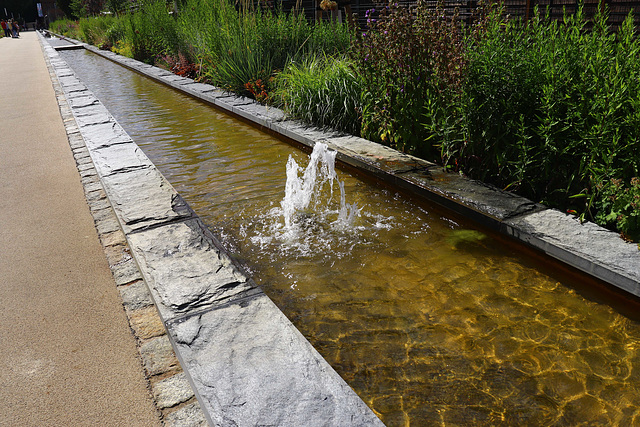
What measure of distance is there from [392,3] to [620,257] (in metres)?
2.95

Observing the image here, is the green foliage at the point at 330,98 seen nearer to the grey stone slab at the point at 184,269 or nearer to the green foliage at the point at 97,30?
the grey stone slab at the point at 184,269

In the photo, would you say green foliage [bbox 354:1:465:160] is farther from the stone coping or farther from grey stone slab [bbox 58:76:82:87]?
grey stone slab [bbox 58:76:82:87]

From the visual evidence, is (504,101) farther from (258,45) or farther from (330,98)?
(258,45)

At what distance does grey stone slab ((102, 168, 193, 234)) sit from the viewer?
126 inches

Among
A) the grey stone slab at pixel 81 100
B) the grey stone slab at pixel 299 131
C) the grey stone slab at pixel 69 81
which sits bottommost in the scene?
the grey stone slab at pixel 299 131

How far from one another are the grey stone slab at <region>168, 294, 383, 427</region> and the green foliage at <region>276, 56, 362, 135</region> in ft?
11.2

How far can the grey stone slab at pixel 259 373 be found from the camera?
161cm

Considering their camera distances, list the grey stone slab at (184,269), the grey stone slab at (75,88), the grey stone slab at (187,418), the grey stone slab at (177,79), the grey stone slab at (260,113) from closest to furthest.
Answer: the grey stone slab at (187,418) → the grey stone slab at (184,269) → the grey stone slab at (260,113) → the grey stone slab at (75,88) → the grey stone slab at (177,79)

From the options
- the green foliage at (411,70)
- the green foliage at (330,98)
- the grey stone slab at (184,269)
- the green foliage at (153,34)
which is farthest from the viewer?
the green foliage at (153,34)

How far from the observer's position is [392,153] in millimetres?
4383

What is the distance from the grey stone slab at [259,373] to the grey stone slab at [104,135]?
11.9 ft

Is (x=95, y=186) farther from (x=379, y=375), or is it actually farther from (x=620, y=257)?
(x=620, y=257)

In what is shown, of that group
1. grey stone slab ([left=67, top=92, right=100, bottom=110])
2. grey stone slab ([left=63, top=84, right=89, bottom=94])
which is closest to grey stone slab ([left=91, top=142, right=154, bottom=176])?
grey stone slab ([left=67, top=92, right=100, bottom=110])

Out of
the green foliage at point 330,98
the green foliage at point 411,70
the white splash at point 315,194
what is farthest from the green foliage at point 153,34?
the white splash at point 315,194
